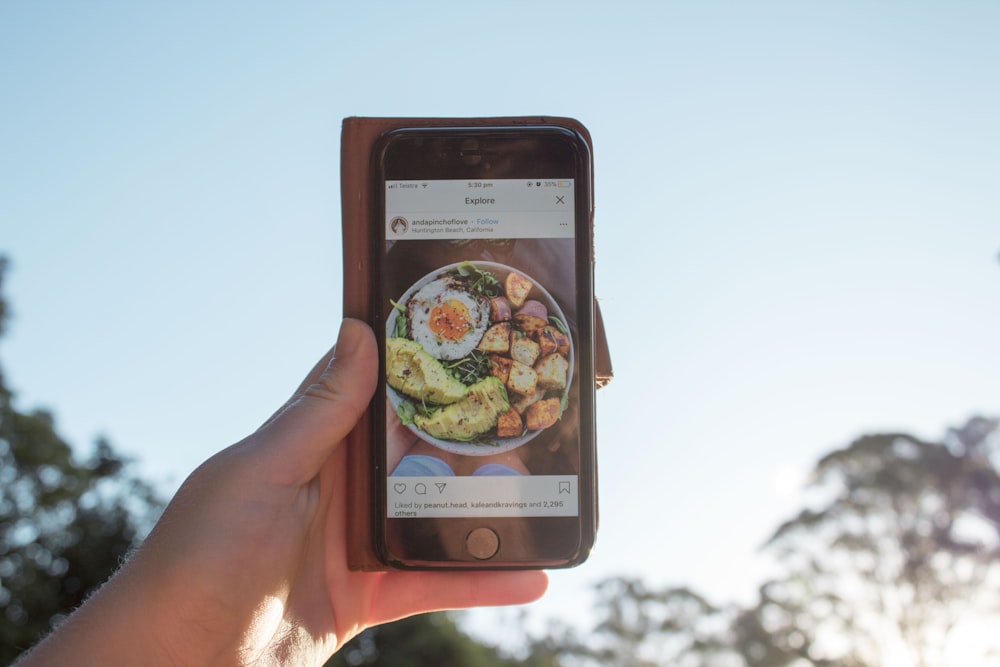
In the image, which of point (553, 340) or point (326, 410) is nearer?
point (326, 410)

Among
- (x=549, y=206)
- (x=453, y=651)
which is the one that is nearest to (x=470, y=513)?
(x=549, y=206)

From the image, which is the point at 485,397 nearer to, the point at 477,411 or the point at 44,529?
the point at 477,411

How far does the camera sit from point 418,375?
2893 mm

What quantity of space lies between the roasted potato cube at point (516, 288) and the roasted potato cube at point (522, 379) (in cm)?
18

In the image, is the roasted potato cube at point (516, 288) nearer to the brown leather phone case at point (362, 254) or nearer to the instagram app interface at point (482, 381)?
the instagram app interface at point (482, 381)

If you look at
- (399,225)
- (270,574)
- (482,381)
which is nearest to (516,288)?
(482,381)

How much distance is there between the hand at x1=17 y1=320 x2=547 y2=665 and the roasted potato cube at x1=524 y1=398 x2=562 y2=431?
0.42 metres

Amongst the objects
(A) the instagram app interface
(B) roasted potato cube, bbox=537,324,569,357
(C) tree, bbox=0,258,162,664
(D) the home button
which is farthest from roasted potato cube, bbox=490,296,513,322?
(C) tree, bbox=0,258,162,664

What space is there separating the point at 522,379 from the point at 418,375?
29cm

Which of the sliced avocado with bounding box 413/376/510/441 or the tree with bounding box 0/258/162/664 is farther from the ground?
the sliced avocado with bounding box 413/376/510/441

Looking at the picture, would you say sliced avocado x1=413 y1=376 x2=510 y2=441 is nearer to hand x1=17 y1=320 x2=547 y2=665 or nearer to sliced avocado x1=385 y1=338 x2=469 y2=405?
sliced avocado x1=385 y1=338 x2=469 y2=405

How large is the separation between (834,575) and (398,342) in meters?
21.1

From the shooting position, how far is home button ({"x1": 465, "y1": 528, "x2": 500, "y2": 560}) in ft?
9.32

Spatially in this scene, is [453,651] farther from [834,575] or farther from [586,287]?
[586,287]
